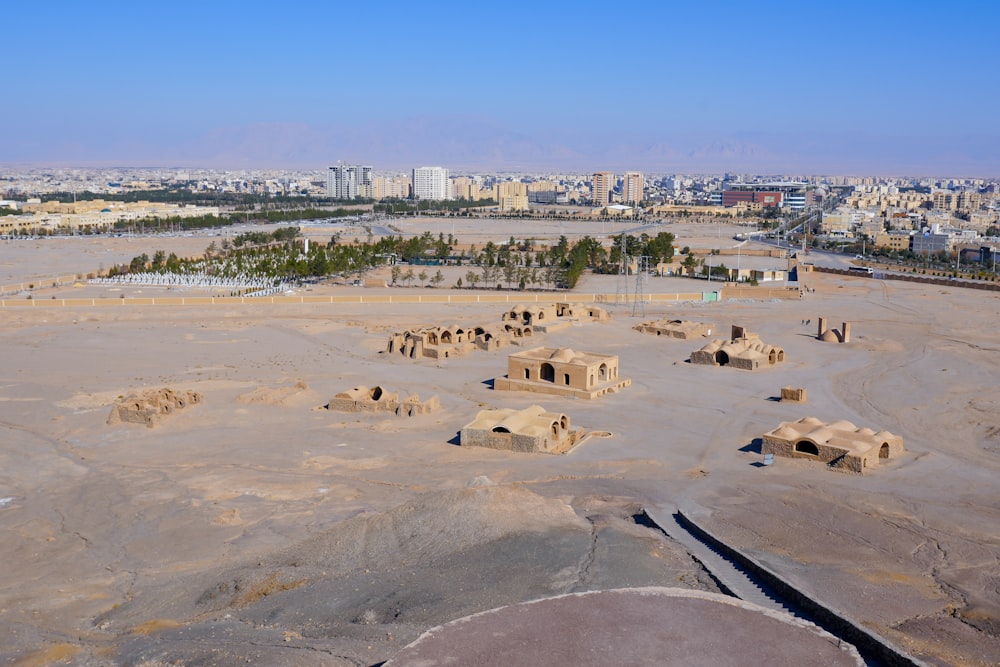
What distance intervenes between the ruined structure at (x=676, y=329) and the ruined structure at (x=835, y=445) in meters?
18.1

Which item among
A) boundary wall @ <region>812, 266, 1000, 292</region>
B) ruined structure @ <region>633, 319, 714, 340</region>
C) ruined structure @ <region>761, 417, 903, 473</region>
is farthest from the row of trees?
ruined structure @ <region>761, 417, 903, 473</region>

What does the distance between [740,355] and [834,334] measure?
29.7ft

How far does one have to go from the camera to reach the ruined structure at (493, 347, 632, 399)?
30.7 metres

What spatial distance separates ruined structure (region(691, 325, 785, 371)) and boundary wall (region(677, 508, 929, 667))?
19.6 metres

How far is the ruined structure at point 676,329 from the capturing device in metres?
43.0

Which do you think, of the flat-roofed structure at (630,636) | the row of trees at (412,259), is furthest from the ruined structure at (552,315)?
the flat-roofed structure at (630,636)

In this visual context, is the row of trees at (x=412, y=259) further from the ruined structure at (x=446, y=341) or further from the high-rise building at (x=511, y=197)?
the high-rise building at (x=511, y=197)

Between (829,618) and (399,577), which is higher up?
(829,618)

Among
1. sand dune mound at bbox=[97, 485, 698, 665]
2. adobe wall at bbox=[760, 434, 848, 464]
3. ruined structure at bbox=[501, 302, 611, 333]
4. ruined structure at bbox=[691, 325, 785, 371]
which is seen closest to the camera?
sand dune mound at bbox=[97, 485, 698, 665]

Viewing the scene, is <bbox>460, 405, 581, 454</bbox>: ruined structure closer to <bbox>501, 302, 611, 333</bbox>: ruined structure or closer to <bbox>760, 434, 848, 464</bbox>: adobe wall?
<bbox>760, 434, 848, 464</bbox>: adobe wall

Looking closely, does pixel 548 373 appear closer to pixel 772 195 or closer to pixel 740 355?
pixel 740 355

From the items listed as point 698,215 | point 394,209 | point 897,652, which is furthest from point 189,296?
point 698,215

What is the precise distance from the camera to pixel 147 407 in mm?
27000

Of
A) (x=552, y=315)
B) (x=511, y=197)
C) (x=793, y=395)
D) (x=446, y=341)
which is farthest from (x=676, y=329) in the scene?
(x=511, y=197)
